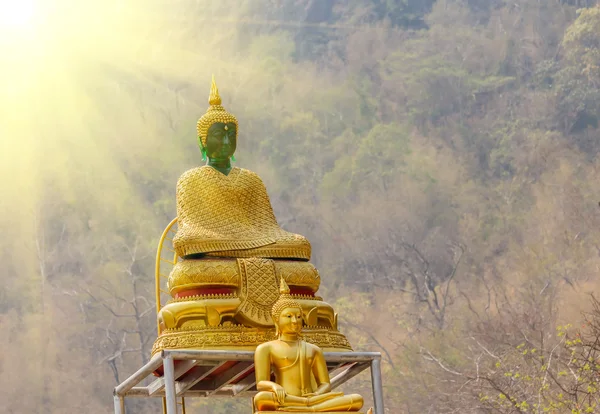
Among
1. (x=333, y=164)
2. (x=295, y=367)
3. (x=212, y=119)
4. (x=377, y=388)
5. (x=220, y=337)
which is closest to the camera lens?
(x=295, y=367)

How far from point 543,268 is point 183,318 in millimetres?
25346

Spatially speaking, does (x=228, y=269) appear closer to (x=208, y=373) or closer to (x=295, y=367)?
(x=208, y=373)

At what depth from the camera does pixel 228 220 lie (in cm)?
1156

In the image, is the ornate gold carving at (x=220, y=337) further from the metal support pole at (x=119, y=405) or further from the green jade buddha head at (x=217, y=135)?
the green jade buddha head at (x=217, y=135)

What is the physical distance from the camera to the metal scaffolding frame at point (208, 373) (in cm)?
1042

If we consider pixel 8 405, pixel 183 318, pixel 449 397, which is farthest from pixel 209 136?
pixel 8 405

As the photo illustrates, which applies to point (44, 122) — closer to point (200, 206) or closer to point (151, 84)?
point (151, 84)

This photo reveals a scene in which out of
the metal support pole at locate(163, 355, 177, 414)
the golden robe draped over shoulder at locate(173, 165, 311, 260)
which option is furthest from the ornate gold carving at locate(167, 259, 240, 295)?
the metal support pole at locate(163, 355, 177, 414)

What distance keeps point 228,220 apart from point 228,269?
70 cm

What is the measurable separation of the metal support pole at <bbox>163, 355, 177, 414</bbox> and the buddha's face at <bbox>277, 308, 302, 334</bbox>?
945 millimetres

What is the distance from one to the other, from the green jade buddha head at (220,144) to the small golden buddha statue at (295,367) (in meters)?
1.96

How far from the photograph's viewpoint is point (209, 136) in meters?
12.0

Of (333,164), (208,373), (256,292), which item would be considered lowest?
(208,373)

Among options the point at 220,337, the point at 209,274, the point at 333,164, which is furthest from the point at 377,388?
the point at 333,164
